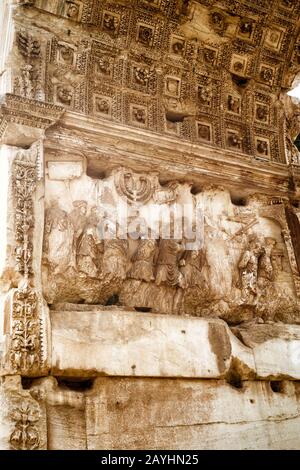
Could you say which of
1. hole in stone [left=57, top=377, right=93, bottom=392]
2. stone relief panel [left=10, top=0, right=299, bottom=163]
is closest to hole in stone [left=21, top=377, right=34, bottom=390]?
hole in stone [left=57, top=377, right=93, bottom=392]

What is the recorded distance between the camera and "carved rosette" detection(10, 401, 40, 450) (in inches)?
178

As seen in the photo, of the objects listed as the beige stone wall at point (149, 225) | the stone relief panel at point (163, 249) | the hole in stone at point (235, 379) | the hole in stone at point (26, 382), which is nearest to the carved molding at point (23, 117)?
the beige stone wall at point (149, 225)

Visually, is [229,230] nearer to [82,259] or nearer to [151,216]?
[151,216]

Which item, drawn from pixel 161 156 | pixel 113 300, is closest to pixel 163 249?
pixel 113 300

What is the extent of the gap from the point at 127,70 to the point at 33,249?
2.78 metres

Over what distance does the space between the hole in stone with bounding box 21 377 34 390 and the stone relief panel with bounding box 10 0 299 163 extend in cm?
295

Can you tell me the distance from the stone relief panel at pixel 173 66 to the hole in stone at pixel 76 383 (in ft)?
9.81

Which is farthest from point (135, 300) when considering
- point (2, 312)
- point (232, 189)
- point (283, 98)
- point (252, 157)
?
point (283, 98)

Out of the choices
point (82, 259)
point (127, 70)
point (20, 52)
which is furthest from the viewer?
point (127, 70)

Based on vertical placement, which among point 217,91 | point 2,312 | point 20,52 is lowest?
point 2,312

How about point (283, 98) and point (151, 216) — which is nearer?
point (151, 216)

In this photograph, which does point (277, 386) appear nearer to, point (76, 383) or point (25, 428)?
point (76, 383)

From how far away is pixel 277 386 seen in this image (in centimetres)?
604

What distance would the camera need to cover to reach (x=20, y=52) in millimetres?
6043
